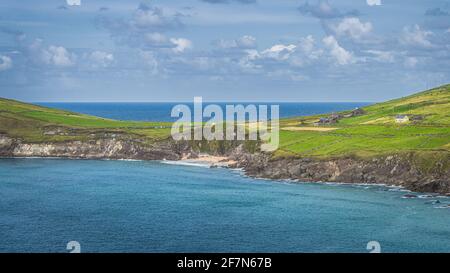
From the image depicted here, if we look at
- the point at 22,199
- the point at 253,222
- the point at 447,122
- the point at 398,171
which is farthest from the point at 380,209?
the point at 447,122

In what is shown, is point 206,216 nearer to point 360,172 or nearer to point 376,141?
point 360,172

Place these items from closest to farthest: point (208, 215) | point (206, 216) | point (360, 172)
Result: point (206, 216), point (208, 215), point (360, 172)

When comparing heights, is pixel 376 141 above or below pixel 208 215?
above

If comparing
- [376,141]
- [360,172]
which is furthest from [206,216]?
A: [376,141]

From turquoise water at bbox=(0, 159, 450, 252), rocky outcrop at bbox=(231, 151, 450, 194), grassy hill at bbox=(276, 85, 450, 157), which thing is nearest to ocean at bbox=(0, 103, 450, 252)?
turquoise water at bbox=(0, 159, 450, 252)

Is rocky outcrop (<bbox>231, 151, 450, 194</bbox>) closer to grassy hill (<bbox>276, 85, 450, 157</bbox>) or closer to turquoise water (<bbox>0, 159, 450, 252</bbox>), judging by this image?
grassy hill (<bbox>276, 85, 450, 157</bbox>)
